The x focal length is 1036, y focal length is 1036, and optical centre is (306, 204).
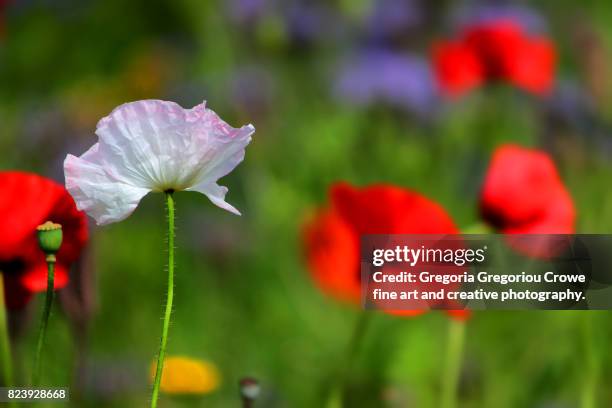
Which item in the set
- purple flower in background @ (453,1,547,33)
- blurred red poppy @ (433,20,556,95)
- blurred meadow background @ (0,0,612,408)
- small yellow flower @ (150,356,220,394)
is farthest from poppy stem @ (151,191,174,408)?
purple flower in background @ (453,1,547,33)

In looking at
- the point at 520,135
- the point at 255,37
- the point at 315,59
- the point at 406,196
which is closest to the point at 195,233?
the point at 255,37

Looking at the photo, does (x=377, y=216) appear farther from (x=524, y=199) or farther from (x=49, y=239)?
(x=49, y=239)

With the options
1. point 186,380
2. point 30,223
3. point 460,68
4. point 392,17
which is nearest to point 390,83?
point 392,17

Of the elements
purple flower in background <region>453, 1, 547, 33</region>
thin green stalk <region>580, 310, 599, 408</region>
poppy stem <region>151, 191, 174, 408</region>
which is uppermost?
purple flower in background <region>453, 1, 547, 33</region>

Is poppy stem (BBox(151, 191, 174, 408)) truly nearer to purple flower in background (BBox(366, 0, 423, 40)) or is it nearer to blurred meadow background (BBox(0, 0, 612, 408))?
blurred meadow background (BBox(0, 0, 612, 408))

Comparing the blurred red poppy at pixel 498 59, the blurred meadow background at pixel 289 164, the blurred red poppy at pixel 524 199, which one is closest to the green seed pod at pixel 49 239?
the blurred meadow background at pixel 289 164

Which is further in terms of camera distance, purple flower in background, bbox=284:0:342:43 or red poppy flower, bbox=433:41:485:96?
purple flower in background, bbox=284:0:342:43

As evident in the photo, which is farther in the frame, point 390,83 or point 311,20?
point 311,20
